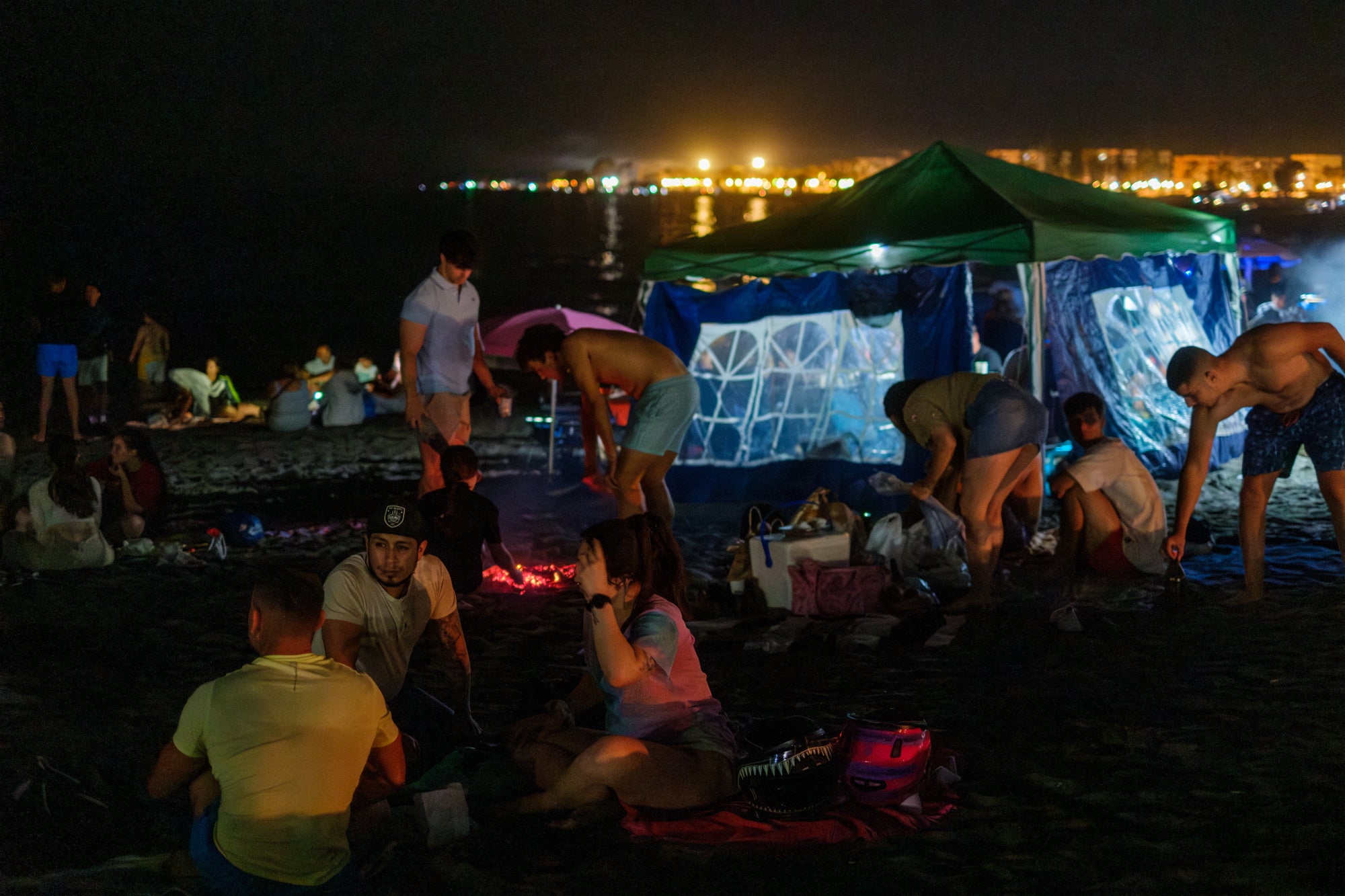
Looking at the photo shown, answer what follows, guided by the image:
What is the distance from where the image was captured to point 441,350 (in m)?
7.26

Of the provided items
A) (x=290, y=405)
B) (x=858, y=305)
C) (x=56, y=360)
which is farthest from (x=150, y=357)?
(x=858, y=305)

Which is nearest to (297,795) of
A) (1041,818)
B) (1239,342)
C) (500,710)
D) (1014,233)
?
(500,710)

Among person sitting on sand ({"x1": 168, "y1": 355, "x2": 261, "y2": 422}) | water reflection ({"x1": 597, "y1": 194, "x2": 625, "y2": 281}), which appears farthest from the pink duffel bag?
water reflection ({"x1": 597, "y1": 194, "x2": 625, "y2": 281})

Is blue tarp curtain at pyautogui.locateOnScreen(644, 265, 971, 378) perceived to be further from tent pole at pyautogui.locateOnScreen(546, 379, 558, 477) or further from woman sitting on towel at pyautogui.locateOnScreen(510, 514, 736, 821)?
woman sitting on towel at pyautogui.locateOnScreen(510, 514, 736, 821)

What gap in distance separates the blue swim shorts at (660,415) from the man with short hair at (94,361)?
377 inches

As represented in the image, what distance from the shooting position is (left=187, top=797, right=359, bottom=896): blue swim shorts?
310 cm

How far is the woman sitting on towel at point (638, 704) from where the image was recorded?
377cm

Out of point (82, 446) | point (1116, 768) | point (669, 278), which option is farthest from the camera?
point (82, 446)

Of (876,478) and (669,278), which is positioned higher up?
(669,278)

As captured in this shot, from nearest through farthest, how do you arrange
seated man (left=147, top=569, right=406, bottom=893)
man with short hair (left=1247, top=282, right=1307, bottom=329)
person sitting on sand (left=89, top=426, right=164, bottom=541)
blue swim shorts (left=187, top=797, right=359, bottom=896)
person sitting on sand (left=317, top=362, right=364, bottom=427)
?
1. seated man (left=147, top=569, right=406, bottom=893)
2. blue swim shorts (left=187, top=797, right=359, bottom=896)
3. person sitting on sand (left=89, top=426, right=164, bottom=541)
4. man with short hair (left=1247, top=282, right=1307, bottom=329)
5. person sitting on sand (left=317, top=362, right=364, bottom=427)

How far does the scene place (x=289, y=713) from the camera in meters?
3.01

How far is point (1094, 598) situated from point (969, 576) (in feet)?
2.40

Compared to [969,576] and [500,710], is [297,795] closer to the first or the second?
[500,710]

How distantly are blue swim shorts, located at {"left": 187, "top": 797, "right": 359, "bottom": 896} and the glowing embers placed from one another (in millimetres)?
4006
